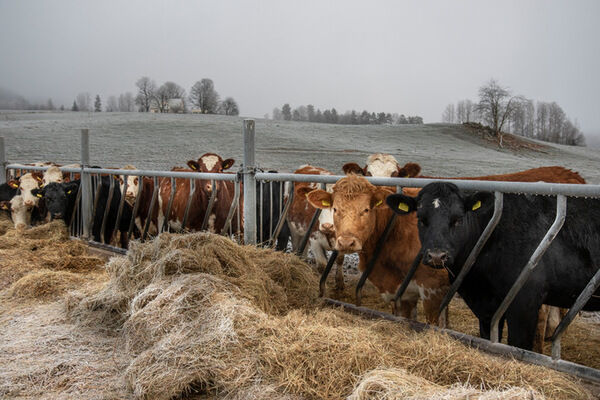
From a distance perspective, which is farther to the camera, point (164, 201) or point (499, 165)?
point (499, 165)

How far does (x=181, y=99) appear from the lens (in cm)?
7906

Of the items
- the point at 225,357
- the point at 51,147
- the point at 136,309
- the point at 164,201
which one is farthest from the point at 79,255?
the point at 51,147

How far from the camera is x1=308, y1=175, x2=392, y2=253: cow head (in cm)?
374

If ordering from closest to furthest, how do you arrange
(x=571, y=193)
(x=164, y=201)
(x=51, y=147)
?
(x=571, y=193)
(x=164, y=201)
(x=51, y=147)

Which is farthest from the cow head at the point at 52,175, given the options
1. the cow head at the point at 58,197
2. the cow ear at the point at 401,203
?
the cow ear at the point at 401,203

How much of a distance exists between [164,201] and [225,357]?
6.35 meters

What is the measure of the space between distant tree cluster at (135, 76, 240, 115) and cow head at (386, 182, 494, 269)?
246 ft

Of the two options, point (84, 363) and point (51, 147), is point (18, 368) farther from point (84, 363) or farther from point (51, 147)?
point (51, 147)

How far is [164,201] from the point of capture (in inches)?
338

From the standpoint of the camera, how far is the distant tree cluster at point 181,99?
251 ft

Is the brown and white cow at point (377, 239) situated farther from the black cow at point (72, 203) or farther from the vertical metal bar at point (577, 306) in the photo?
the black cow at point (72, 203)

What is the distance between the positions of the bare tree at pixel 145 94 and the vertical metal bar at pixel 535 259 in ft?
265

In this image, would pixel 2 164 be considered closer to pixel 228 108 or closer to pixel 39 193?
pixel 39 193

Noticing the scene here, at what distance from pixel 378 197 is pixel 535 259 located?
1.26 meters
